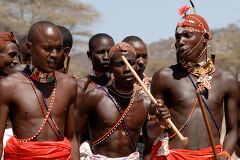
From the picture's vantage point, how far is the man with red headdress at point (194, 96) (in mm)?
7426

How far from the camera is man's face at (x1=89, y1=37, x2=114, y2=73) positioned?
9.61m

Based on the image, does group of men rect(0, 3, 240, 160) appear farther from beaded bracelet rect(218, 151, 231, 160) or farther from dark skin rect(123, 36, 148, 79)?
dark skin rect(123, 36, 148, 79)

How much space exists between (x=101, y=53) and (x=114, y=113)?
2.10 metres

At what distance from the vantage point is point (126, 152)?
7738mm

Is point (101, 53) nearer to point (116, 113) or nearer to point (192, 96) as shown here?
point (116, 113)

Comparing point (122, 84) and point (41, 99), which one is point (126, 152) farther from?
point (41, 99)

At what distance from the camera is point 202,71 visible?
7.64 m

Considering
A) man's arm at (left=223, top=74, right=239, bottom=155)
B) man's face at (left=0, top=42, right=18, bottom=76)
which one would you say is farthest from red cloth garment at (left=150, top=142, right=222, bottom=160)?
man's face at (left=0, top=42, right=18, bottom=76)

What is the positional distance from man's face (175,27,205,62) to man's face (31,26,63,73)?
4.24 feet

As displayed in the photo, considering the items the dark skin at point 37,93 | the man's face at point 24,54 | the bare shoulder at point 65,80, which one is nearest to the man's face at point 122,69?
the bare shoulder at point 65,80

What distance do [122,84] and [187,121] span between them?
84cm

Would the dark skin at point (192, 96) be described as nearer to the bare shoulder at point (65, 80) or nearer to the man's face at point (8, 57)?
the bare shoulder at point (65, 80)

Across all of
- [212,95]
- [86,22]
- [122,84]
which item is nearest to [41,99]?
[122,84]

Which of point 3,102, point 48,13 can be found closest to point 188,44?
point 3,102
